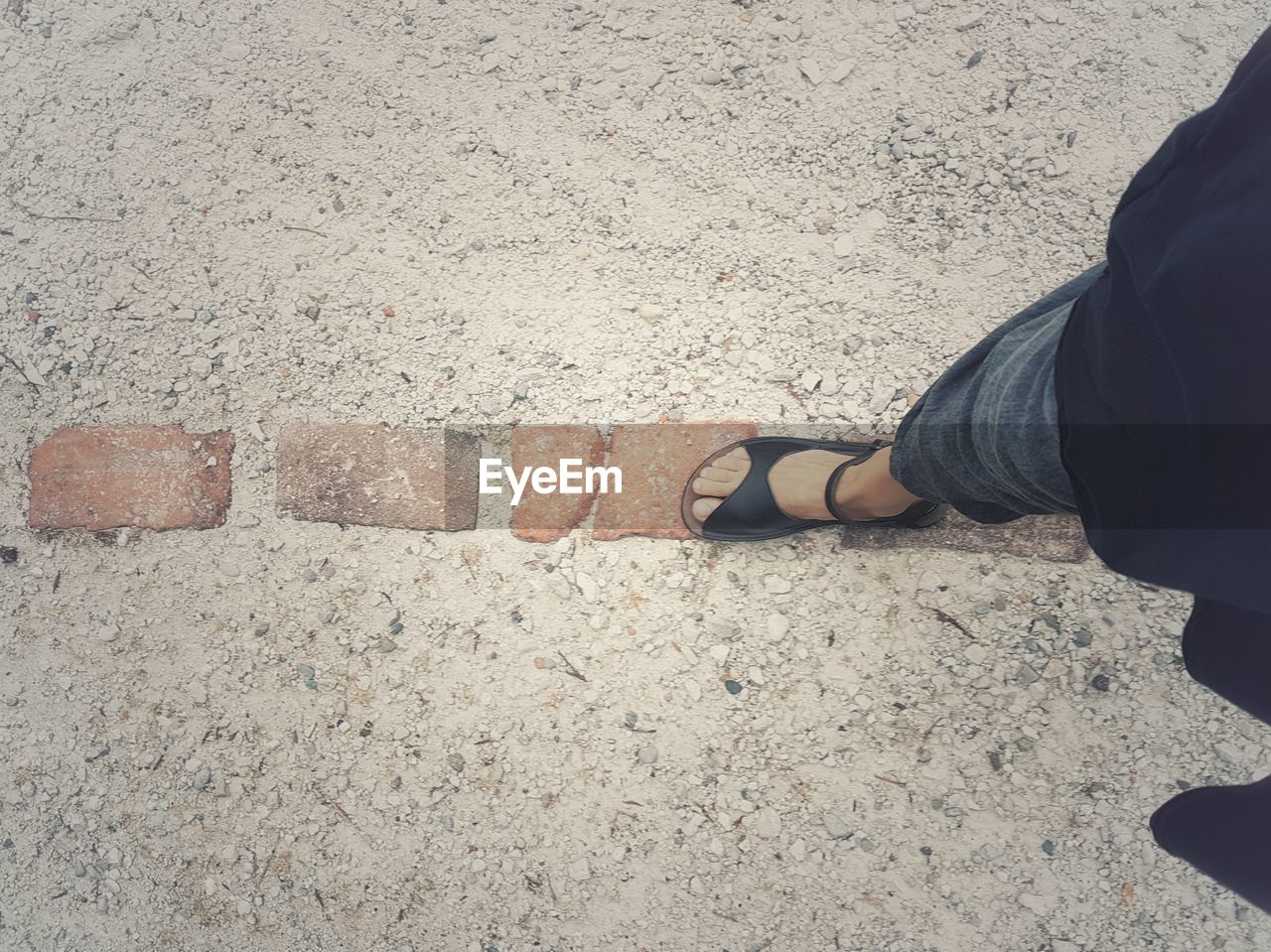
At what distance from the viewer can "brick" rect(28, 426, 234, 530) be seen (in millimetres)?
1626

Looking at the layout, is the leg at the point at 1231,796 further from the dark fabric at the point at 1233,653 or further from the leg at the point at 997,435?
the leg at the point at 997,435

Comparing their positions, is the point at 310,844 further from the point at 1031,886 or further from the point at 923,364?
the point at 923,364

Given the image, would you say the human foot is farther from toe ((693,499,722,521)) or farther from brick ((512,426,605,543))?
brick ((512,426,605,543))

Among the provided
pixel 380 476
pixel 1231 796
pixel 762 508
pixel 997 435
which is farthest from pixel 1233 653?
pixel 380 476

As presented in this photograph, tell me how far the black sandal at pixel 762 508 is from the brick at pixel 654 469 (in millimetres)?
29

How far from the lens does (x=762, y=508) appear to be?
150 cm

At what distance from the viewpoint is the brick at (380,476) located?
160 centimetres

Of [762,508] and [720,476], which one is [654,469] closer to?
[720,476]

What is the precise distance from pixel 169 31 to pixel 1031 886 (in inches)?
105

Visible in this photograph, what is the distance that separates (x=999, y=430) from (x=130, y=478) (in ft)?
5.79

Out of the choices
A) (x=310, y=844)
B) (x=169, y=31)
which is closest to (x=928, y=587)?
(x=310, y=844)

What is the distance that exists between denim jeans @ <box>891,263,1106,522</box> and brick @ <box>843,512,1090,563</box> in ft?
1.29

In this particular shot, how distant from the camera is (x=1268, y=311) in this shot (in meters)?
0.58

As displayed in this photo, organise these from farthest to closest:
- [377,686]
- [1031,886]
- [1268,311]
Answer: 1. [377,686]
2. [1031,886]
3. [1268,311]
